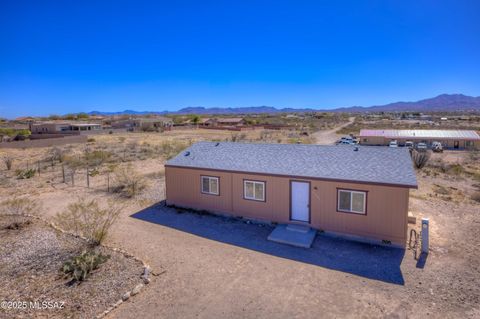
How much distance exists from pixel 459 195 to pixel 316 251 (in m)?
12.6

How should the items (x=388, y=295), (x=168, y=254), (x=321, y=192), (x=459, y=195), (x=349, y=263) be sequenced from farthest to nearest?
(x=459, y=195)
(x=321, y=192)
(x=168, y=254)
(x=349, y=263)
(x=388, y=295)

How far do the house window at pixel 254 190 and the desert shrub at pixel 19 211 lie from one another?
9794 mm

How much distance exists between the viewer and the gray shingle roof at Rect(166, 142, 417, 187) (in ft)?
38.4

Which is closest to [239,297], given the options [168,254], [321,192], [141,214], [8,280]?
[168,254]

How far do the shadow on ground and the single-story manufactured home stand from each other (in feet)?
125

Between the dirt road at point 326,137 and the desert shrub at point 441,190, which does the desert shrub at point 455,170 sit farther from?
the dirt road at point 326,137

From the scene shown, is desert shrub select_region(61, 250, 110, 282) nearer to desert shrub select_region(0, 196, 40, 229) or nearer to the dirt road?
desert shrub select_region(0, 196, 40, 229)

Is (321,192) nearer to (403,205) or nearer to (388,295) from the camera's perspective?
(403,205)

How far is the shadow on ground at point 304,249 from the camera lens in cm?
977

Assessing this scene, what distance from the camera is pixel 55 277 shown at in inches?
355

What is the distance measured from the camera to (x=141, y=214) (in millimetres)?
15273

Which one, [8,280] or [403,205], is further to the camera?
[403,205]

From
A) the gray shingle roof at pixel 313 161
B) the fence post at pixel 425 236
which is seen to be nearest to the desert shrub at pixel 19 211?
the gray shingle roof at pixel 313 161

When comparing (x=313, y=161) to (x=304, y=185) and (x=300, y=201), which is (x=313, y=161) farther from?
(x=300, y=201)
